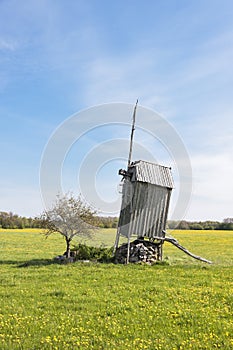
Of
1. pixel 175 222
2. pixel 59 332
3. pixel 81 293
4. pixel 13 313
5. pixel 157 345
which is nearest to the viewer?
pixel 157 345

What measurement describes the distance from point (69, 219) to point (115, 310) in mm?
13669

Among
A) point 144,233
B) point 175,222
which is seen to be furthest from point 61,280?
point 175,222

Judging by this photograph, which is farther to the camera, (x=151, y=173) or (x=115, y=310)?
(x=151, y=173)

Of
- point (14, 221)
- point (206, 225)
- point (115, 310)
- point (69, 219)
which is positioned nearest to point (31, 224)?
point (14, 221)

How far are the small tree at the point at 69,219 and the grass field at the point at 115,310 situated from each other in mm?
5573

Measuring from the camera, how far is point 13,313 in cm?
1146

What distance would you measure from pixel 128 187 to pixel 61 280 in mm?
9460

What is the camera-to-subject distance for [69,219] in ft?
81.8

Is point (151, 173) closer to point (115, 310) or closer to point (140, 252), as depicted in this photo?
point (140, 252)

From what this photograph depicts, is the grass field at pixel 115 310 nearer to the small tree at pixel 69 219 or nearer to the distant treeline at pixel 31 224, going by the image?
the small tree at pixel 69 219

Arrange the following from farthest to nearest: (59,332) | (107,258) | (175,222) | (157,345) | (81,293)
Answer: (175,222), (107,258), (81,293), (59,332), (157,345)

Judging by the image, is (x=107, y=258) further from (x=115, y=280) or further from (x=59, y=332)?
(x=59, y=332)

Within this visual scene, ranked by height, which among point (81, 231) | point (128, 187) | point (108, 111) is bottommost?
point (81, 231)

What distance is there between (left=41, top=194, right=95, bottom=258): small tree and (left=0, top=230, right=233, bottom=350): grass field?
5.57m
